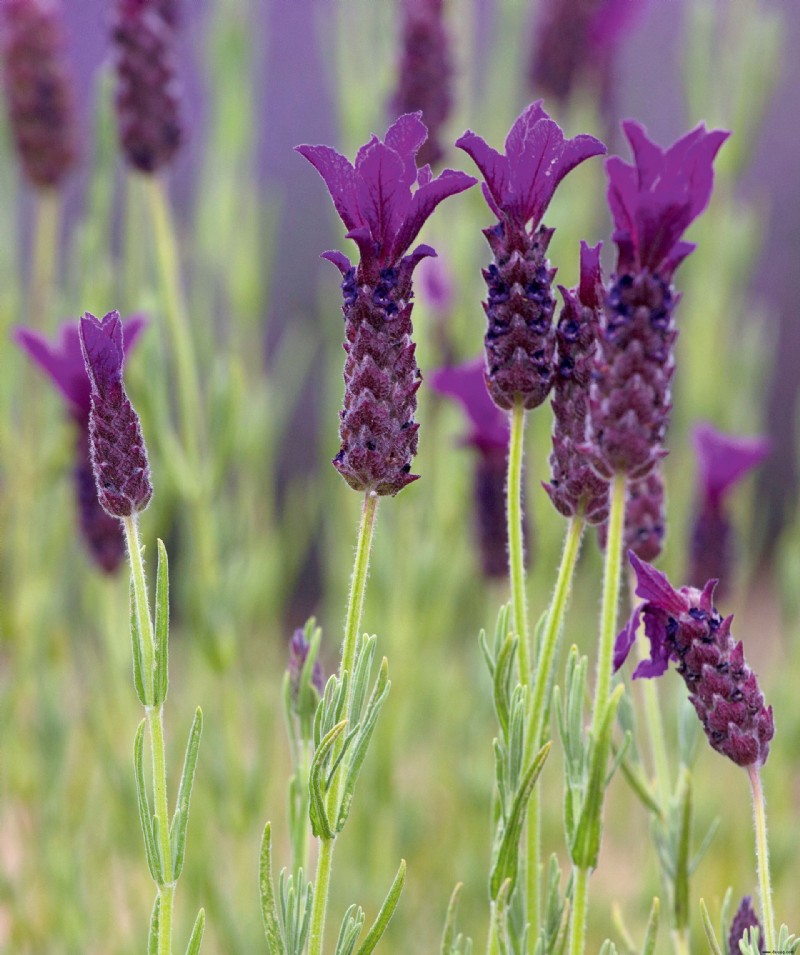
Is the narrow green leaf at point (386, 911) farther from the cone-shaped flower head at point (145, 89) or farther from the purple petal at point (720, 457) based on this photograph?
the cone-shaped flower head at point (145, 89)

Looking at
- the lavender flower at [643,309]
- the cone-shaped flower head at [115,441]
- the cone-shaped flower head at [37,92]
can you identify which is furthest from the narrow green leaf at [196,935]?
the cone-shaped flower head at [37,92]

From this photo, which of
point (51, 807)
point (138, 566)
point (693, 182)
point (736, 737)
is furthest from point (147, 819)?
point (51, 807)

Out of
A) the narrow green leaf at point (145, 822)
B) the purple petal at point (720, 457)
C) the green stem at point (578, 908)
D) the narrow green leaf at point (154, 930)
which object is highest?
the purple petal at point (720, 457)

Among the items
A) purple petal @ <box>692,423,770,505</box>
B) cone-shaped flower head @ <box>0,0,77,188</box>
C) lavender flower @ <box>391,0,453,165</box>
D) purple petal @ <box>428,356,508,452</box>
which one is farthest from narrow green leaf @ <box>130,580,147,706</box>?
cone-shaped flower head @ <box>0,0,77,188</box>

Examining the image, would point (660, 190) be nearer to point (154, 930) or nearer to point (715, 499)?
point (154, 930)

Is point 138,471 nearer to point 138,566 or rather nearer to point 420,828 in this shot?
point 138,566

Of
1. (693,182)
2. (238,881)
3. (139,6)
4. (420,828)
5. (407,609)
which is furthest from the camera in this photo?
(420,828)
